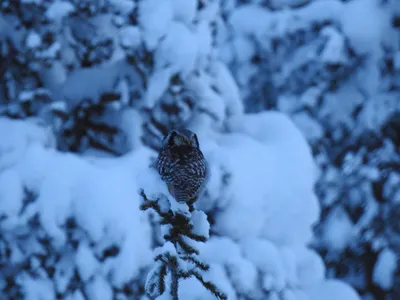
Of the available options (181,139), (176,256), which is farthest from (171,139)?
(176,256)

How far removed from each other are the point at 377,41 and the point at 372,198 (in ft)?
4.71

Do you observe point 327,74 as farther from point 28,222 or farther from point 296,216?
point 28,222

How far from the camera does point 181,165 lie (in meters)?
1.18

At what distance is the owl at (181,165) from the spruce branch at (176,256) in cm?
5

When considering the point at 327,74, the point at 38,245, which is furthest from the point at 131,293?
the point at 327,74

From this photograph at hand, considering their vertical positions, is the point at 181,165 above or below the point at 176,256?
above

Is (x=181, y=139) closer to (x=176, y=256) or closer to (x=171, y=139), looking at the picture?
(x=171, y=139)

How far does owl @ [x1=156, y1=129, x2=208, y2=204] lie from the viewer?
118 centimetres

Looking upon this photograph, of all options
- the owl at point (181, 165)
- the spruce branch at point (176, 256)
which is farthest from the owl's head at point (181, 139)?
the spruce branch at point (176, 256)

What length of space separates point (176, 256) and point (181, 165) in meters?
0.23

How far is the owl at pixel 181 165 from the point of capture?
3.86ft

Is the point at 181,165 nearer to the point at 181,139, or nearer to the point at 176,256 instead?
the point at 181,139

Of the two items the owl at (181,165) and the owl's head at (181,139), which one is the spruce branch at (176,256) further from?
the owl's head at (181,139)

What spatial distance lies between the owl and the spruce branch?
5 cm
